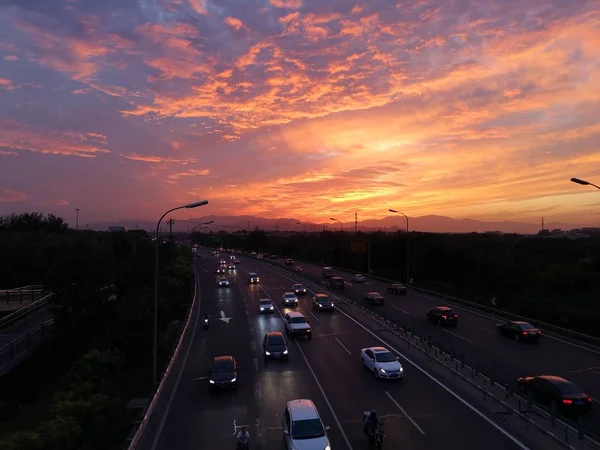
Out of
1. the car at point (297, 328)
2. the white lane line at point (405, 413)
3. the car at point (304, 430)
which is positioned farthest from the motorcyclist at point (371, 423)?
the car at point (297, 328)

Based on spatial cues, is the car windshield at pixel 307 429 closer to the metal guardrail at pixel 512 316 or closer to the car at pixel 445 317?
the metal guardrail at pixel 512 316

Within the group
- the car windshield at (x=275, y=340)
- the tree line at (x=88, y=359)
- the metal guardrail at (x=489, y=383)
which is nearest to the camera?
the metal guardrail at (x=489, y=383)

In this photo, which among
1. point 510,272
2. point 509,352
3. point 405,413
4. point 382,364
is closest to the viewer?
point 405,413

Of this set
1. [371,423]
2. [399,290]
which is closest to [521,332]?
[371,423]

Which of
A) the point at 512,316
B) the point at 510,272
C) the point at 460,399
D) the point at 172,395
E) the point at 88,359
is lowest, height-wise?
the point at 88,359

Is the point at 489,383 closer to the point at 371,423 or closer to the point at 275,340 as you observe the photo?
the point at 371,423

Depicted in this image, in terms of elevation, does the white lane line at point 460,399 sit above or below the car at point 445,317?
below

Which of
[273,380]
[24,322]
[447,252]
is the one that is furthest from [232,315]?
[447,252]

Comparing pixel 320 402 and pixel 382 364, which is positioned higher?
pixel 382 364

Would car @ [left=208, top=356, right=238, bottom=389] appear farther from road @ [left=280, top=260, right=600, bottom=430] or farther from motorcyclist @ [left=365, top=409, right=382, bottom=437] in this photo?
road @ [left=280, top=260, right=600, bottom=430]
